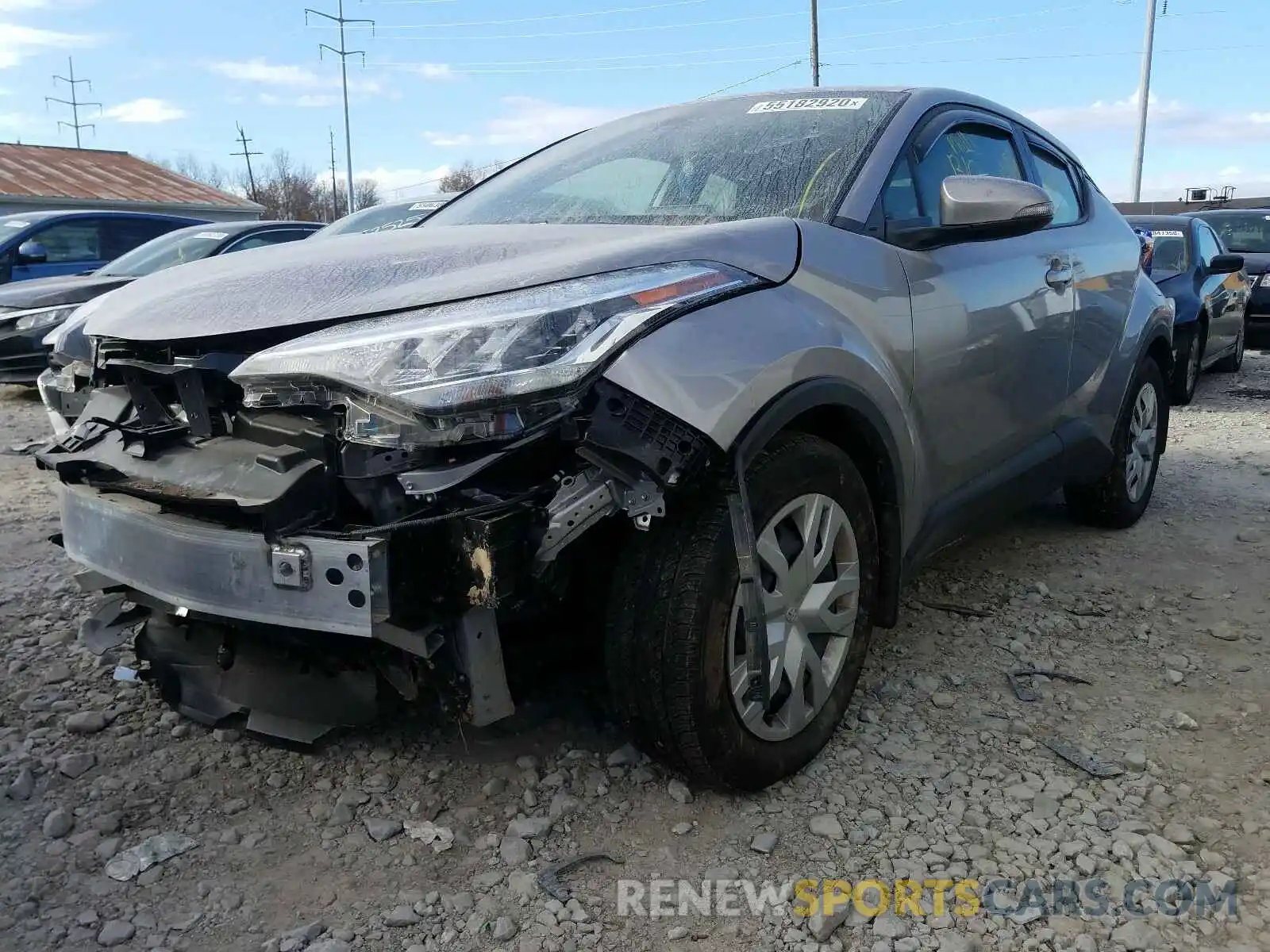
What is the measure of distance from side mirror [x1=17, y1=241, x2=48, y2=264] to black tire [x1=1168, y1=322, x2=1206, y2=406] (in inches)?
373

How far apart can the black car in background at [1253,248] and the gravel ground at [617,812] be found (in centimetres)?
853

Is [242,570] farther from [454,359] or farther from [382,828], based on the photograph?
[382,828]

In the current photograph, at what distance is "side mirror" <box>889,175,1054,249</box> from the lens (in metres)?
2.57

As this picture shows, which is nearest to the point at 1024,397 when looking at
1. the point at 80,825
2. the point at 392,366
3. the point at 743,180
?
the point at 743,180

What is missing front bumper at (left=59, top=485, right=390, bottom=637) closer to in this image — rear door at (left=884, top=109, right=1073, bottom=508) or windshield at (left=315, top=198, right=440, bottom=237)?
rear door at (left=884, top=109, right=1073, bottom=508)

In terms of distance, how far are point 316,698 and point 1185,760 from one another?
2.07m

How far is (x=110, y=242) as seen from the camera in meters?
9.64

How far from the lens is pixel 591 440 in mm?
1803

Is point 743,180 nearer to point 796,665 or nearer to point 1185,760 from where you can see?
point 796,665

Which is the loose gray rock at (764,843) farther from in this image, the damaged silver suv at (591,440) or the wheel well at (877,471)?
the wheel well at (877,471)

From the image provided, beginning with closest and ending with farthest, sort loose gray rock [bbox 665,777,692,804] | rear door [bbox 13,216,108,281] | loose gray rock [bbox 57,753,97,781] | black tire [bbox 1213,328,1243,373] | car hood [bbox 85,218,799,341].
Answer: car hood [bbox 85,218,799,341], loose gray rock [bbox 665,777,692,804], loose gray rock [bbox 57,753,97,781], rear door [bbox 13,216,108,281], black tire [bbox 1213,328,1243,373]

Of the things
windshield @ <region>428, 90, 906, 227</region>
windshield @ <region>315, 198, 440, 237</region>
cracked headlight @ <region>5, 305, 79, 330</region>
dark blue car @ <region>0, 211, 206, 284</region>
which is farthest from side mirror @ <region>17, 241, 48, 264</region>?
windshield @ <region>428, 90, 906, 227</region>

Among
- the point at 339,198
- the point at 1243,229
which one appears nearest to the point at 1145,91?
the point at 1243,229

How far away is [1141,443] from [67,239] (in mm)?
9247
